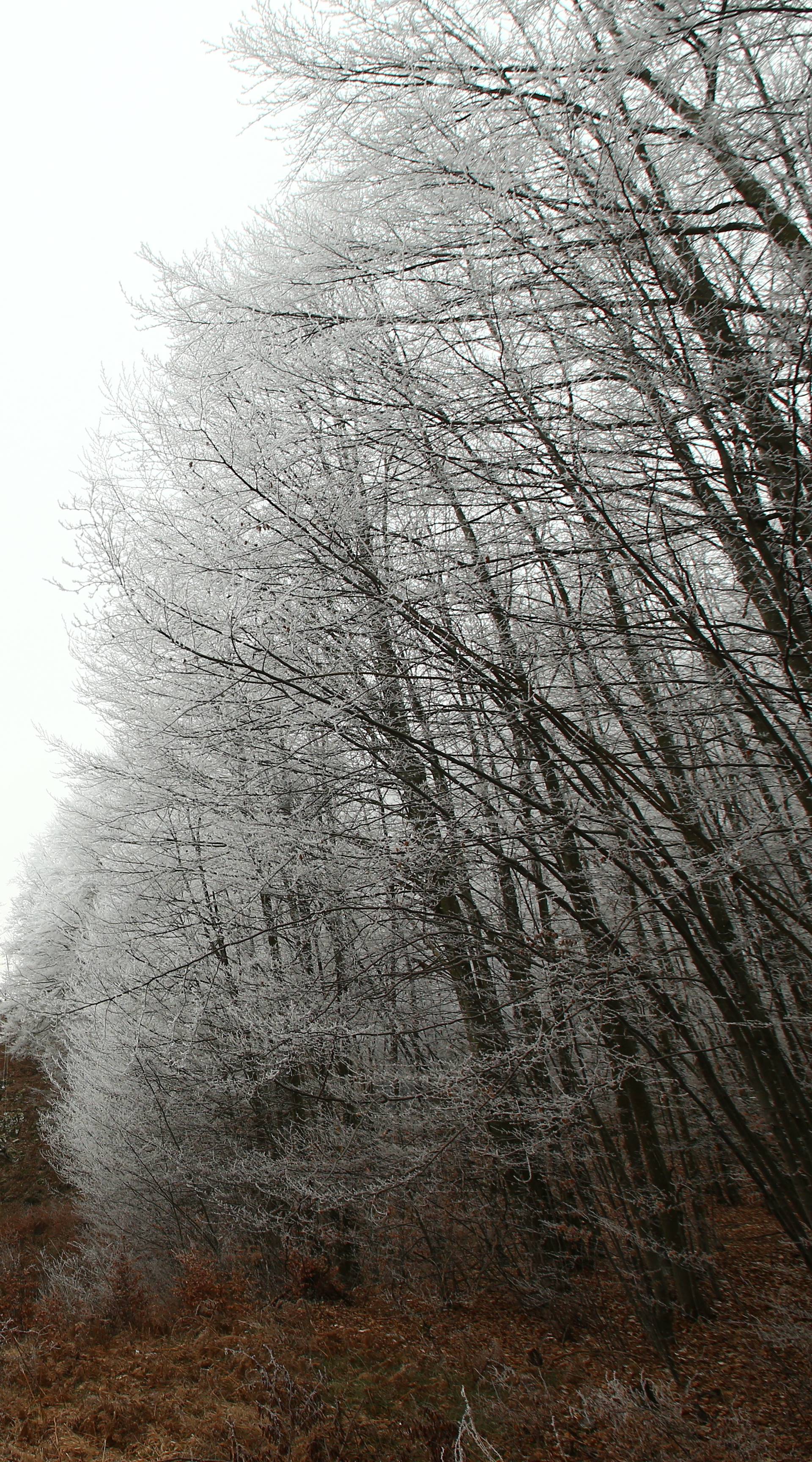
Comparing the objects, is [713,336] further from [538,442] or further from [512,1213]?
[512,1213]

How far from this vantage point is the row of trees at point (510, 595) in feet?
9.05

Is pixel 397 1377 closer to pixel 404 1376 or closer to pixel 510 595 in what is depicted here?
pixel 404 1376

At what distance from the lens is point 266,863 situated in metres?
5.31

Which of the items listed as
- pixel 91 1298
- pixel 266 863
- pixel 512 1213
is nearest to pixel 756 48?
pixel 266 863

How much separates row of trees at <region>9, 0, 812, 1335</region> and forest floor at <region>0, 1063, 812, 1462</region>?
497mm

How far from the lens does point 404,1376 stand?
4.99 m

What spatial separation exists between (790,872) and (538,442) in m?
3.17

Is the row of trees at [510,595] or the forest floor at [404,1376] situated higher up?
the row of trees at [510,595]

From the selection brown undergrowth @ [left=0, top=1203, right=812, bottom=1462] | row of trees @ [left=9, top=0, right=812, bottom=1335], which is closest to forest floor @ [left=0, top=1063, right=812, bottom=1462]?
brown undergrowth @ [left=0, top=1203, right=812, bottom=1462]

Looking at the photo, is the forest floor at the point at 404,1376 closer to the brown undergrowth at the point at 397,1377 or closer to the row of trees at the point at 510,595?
→ the brown undergrowth at the point at 397,1377

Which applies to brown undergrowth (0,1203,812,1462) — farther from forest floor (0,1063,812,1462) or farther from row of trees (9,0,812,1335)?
row of trees (9,0,812,1335)

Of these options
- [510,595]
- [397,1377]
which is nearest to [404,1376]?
[397,1377]

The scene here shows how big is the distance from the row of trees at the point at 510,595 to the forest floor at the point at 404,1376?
19.6 inches

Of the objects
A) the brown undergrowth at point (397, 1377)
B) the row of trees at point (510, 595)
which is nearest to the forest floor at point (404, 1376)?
the brown undergrowth at point (397, 1377)
